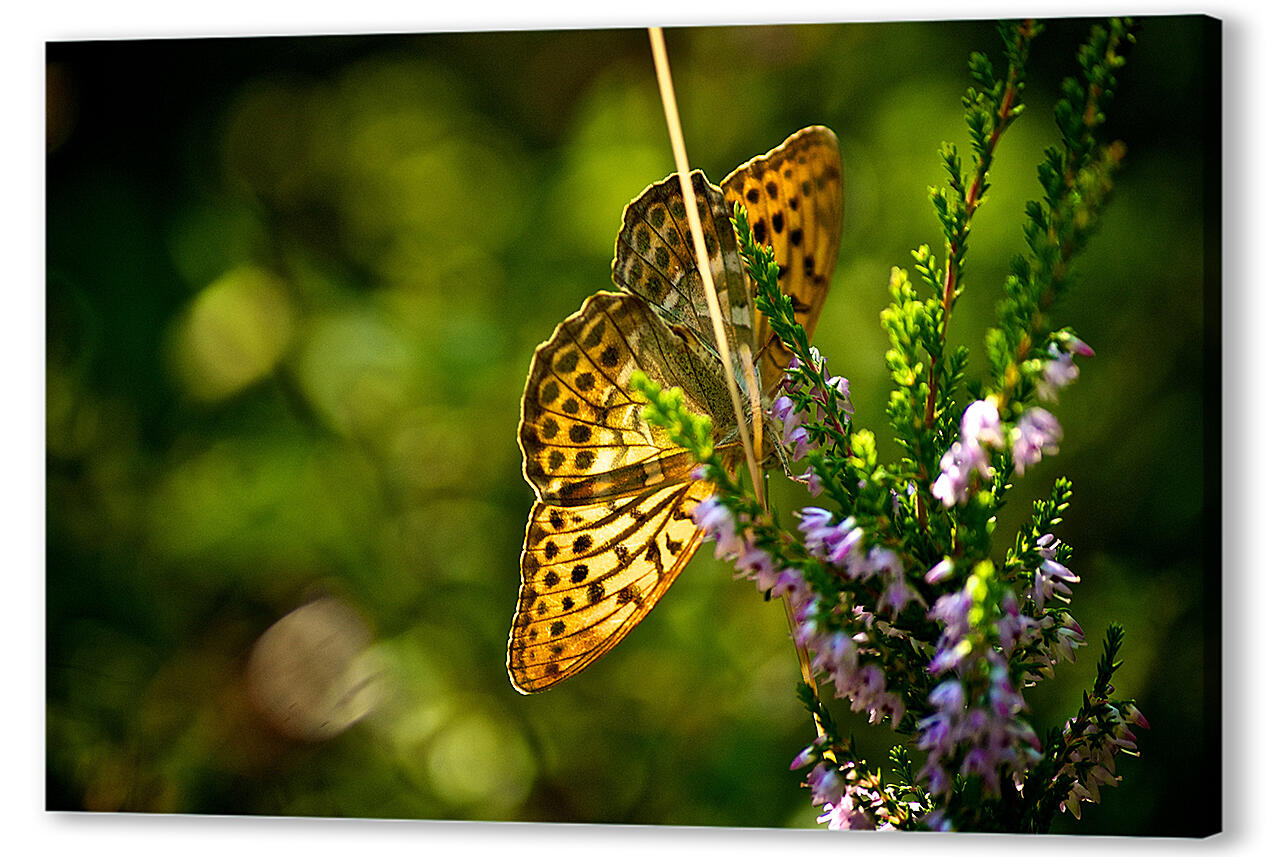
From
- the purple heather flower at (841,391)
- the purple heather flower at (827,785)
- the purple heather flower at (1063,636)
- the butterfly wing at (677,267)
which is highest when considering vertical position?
the butterfly wing at (677,267)

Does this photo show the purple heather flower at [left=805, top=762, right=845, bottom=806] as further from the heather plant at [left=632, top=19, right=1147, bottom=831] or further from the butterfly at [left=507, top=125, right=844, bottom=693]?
the butterfly at [left=507, top=125, right=844, bottom=693]

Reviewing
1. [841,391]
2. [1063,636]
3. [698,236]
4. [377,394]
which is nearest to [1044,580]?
[1063,636]

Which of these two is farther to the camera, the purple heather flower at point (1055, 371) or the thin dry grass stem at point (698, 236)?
the thin dry grass stem at point (698, 236)

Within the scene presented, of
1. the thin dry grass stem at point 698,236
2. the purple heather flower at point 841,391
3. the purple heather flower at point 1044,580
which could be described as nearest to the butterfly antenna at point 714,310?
the thin dry grass stem at point 698,236


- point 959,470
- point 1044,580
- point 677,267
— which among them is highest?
point 677,267

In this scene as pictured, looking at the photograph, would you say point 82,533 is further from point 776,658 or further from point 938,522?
point 938,522

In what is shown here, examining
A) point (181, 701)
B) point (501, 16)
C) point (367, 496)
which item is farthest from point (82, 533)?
point (501, 16)

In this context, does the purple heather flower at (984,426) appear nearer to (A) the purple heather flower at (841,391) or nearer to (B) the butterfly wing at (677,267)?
(A) the purple heather flower at (841,391)

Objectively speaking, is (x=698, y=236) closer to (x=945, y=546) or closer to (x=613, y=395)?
(x=613, y=395)
